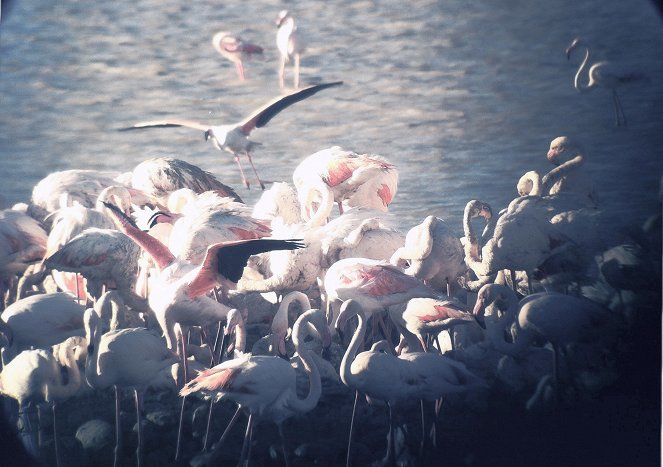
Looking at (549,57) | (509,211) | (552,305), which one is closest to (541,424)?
(552,305)

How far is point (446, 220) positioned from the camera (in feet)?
12.6

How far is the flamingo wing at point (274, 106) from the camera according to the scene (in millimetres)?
3967

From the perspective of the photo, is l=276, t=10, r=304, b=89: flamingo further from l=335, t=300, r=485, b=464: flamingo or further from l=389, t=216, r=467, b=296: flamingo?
l=335, t=300, r=485, b=464: flamingo

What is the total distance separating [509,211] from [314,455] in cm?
135

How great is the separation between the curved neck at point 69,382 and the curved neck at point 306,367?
3.29 ft

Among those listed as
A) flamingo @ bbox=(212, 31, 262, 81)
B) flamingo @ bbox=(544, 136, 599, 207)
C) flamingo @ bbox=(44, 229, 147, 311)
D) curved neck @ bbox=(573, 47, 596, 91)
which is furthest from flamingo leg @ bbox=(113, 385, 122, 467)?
curved neck @ bbox=(573, 47, 596, 91)

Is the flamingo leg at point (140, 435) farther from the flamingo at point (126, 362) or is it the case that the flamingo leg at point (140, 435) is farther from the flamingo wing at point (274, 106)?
the flamingo wing at point (274, 106)

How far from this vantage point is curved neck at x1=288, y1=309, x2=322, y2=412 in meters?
3.49

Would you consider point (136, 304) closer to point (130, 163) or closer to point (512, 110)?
→ point (130, 163)

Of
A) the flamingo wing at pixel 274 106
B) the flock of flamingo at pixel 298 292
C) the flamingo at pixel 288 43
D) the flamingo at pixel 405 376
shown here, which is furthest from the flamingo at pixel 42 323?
the flamingo at pixel 288 43

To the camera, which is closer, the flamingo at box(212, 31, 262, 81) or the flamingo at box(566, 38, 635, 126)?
the flamingo at box(566, 38, 635, 126)

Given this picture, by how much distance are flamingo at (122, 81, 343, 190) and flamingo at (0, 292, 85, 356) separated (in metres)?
0.92

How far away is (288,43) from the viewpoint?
156 inches

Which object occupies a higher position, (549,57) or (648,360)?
(549,57)
